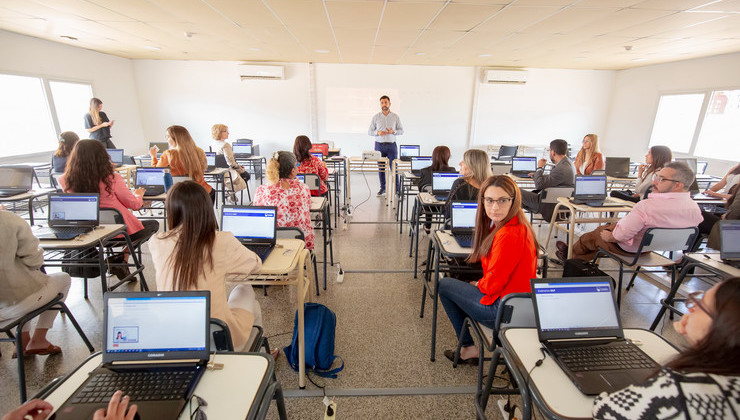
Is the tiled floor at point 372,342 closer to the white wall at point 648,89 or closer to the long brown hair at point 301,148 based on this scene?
the long brown hair at point 301,148

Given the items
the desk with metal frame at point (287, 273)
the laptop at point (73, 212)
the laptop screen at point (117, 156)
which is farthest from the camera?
the laptop screen at point (117, 156)

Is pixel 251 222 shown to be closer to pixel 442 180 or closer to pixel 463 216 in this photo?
pixel 463 216

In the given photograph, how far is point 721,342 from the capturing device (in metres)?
0.70

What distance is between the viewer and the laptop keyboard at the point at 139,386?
0.92m

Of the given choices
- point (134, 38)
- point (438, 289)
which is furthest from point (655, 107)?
point (134, 38)

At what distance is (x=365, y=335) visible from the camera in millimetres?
2342

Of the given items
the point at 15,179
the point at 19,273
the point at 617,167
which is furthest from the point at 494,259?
the point at 617,167

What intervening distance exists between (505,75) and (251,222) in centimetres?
823

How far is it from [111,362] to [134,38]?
6489mm

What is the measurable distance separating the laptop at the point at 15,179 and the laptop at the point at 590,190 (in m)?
6.37

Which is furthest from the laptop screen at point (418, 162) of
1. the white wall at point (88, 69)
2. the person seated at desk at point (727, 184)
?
the white wall at point (88, 69)

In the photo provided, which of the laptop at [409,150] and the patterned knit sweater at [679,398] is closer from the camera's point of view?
the patterned knit sweater at [679,398]

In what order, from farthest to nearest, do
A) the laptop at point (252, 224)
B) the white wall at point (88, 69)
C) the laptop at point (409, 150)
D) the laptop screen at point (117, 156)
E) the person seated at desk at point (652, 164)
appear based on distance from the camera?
the laptop at point (409, 150)
the laptop screen at point (117, 156)
the white wall at point (88, 69)
the person seated at desk at point (652, 164)
the laptop at point (252, 224)

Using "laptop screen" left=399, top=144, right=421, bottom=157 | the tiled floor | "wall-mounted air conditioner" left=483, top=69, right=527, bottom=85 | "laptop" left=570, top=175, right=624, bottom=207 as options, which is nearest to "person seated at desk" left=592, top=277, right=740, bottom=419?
the tiled floor
